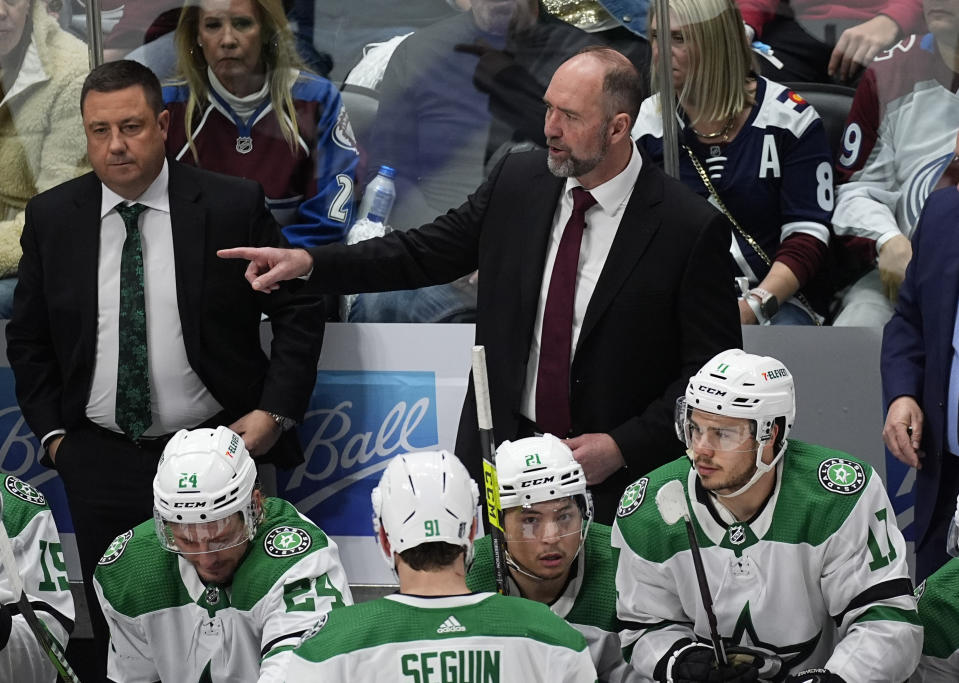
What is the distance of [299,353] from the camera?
4.88 m

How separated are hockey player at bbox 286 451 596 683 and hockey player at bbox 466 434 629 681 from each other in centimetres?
84

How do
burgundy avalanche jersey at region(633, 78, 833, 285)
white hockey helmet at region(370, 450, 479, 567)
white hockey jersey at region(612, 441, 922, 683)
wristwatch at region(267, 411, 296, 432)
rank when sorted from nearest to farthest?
white hockey helmet at region(370, 450, 479, 567), white hockey jersey at region(612, 441, 922, 683), wristwatch at region(267, 411, 296, 432), burgundy avalanche jersey at region(633, 78, 833, 285)

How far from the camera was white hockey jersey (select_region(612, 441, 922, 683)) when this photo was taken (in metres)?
3.70

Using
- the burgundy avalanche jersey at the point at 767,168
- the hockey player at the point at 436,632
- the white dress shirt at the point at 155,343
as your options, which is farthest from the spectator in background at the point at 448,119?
the hockey player at the point at 436,632

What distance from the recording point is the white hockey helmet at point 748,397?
146 inches

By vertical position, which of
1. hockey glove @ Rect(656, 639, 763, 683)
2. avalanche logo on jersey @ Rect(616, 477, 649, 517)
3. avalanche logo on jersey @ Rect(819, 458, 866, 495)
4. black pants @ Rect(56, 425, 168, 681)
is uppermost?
avalanche logo on jersey @ Rect(819, 458, 866, 495)

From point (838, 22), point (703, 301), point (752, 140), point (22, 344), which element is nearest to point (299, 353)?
point (22, 344)

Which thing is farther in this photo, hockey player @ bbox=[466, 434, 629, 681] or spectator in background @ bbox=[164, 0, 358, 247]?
spectator in background @ bbox=[164, 0, 358, 247]

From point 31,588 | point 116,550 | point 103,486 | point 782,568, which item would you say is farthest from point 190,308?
point 782,568

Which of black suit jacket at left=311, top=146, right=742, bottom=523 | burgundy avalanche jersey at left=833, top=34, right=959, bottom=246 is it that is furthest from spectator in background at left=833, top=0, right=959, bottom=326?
black suit jacket at left=311, top=146, right=742, bottom=523

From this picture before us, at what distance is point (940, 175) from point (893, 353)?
1.05m

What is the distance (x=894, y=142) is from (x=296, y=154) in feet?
6.83

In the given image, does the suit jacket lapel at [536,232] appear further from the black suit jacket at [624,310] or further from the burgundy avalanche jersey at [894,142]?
the burgundy avalanche jersey at [894,142]

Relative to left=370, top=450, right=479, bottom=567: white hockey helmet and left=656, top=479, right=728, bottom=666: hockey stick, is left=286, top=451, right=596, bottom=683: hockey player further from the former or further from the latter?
left=656, top=479, right=728, bottom=666: hockey stick
